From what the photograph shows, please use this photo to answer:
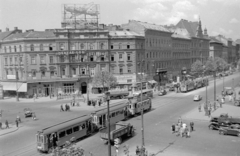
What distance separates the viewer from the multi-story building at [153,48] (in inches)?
2872

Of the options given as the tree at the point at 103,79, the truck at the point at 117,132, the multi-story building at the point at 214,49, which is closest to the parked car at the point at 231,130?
the truck at the point at 117,132

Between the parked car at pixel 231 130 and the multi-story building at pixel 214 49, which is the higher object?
the multi-story building at pixel 214 49

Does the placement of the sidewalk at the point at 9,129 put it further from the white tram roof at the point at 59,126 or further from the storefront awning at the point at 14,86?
the storefront awning at the point at 14,86

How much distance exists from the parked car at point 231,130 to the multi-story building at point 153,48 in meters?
40.8

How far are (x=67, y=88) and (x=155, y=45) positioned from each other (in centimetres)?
3058

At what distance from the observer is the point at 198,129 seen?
3022 centimetres

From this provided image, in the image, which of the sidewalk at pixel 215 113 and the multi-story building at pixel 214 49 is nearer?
the sidewalk at pixel 215 113

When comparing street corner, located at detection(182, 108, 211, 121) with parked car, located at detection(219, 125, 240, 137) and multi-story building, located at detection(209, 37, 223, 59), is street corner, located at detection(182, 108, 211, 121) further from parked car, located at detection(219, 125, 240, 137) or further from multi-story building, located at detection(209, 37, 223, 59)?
multi-story building, located at detection(209, 37, 223, 59)

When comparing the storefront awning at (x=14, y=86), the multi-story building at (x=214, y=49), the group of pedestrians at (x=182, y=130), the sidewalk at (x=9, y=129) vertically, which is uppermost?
the multi-story building at (x=214, y=49)

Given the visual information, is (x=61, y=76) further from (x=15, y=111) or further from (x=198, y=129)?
(x=198, y=129)

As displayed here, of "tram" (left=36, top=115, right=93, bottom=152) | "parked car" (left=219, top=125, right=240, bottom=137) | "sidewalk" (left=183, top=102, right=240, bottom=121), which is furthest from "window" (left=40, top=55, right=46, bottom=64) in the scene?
"parked car" (left=219, top=125, right=240, bottom=137)

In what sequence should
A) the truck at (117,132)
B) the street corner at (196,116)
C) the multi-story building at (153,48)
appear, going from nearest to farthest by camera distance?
the truck at (117,132) → the street corner at (196,116) → the multi-story building at (153,48)

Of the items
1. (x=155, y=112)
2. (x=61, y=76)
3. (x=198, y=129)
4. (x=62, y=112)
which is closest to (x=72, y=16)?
(x=61, y=76)

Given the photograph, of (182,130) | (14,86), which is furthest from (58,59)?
(182,130)
